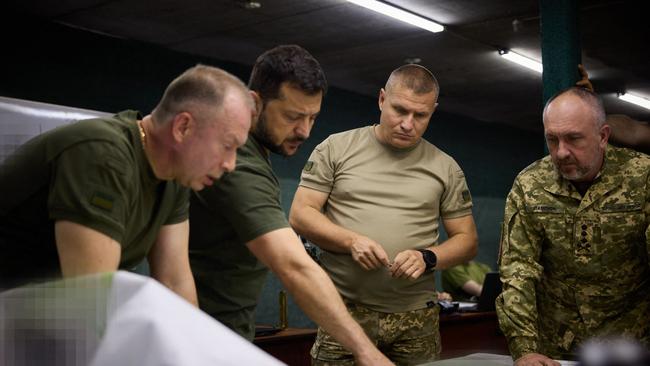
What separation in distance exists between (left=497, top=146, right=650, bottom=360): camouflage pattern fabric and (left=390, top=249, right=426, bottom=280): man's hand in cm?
27

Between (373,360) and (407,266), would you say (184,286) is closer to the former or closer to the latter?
(373,360)

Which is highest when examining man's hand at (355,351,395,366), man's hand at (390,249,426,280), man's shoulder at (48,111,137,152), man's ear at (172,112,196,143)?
man's ear at (172,112,196,143)

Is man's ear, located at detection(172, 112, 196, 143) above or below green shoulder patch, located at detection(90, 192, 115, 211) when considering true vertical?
above

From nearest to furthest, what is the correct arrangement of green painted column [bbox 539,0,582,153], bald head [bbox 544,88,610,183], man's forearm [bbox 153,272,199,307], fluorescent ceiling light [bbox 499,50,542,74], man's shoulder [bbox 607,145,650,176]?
1. man's forearm [bbox 153,272,199,307]
2. bald head [bbox 544,88,610,183]
3. man's shoulder [bbox 607,145,650,176]
4. green painted column [bbox 539,0,582,153]
5. fluorescent ceiling light [bbox 499,50,542,74]

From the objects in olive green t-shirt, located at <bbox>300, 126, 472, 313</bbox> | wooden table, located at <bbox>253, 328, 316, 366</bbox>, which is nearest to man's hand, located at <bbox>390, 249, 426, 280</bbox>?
olive green t-shirt, located at <bbox>300, 126, 472, 313</bbox>

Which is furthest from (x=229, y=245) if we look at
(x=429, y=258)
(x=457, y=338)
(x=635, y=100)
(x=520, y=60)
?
(x=635, y=100)

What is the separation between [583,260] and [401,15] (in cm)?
341

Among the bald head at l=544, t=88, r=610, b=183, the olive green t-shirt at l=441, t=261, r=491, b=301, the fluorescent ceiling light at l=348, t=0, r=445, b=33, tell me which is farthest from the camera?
the olive green t-shirt at l=441, t=261, r=491, b=301

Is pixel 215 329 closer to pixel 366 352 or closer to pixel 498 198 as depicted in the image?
pixel 366 352

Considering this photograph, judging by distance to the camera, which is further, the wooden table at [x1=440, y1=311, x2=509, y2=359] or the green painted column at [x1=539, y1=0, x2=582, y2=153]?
the wooden table at [x1=440, y1=311, x2=509, y2=359]

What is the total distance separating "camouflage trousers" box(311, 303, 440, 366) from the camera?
245 cm

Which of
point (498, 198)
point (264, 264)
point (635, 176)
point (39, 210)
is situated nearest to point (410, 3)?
point (635, 176)

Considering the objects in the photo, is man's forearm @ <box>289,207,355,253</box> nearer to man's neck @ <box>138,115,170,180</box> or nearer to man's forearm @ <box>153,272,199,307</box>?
man's forearm @ <box>153,272,199,307</box>

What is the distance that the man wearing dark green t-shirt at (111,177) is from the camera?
53.0 inches
